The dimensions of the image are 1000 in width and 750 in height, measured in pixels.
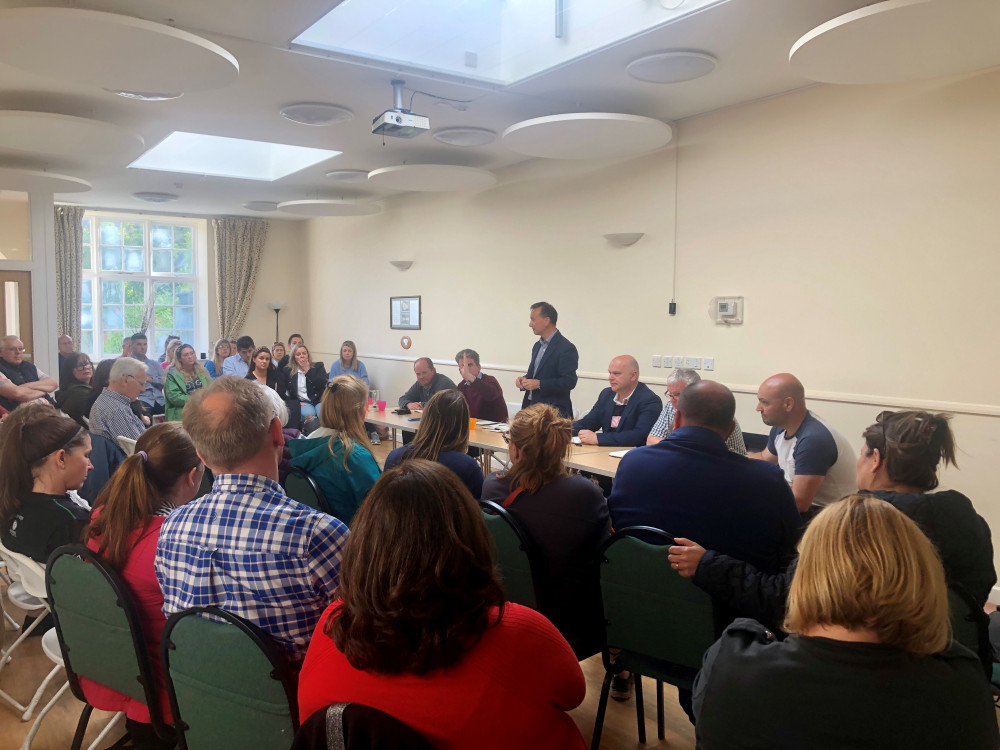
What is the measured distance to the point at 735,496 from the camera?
6.80ft

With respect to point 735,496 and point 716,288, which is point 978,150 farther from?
point 735,496

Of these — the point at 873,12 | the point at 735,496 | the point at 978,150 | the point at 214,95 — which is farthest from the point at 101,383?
the point at 978,150

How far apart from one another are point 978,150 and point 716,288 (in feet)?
→ 6.03

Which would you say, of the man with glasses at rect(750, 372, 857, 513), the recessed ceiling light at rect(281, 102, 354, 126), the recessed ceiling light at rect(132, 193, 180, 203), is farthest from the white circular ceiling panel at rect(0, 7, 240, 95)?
the recessed ceiling light at rect(132, 193, 180, 203)

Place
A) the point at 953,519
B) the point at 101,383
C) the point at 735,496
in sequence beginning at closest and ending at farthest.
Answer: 1. the point at 953,519
2. the point at 735,496
3. the point at 101,383

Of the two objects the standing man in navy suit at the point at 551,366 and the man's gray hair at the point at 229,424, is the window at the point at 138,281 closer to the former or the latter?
the standing man in navy suit at the point at 551,366

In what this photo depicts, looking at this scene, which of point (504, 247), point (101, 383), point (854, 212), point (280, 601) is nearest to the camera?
point (280, 601)

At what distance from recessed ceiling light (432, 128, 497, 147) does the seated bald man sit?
2.06 meters

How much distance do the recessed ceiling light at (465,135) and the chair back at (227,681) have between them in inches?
182

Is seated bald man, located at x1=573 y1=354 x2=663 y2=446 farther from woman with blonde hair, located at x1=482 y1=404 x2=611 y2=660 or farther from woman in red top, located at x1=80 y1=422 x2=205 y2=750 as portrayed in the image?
woman in red top, located at x1=80 y1=422 x2=205 y2=750

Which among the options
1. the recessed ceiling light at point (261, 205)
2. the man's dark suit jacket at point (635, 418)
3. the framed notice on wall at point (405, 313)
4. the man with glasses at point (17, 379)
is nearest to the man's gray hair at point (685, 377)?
the man's dark suit jacket at point (635, 418)

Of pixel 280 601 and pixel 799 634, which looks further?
pixel 280 601

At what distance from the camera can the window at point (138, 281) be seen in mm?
10344

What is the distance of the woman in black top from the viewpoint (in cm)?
236
